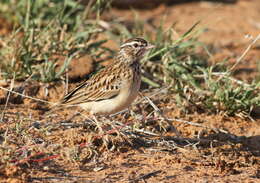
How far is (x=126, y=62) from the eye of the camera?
7438 mm

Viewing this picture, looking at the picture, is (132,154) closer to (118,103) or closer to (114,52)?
(118,103)

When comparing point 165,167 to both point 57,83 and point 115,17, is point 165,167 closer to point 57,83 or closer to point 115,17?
point 57,83

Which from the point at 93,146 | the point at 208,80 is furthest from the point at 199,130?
the point at 93,146

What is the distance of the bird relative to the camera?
6.82 metres

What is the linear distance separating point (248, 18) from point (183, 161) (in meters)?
6.93

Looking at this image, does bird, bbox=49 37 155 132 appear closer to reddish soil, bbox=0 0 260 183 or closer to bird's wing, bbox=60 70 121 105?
bird's wing, bbox=60 70 121 105

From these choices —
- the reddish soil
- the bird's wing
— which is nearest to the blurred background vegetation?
the reddish soil

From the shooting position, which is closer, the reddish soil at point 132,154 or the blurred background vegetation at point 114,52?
the reddish soil at point 132,154

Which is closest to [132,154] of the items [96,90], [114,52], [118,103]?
[118,103]

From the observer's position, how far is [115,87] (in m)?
7.03

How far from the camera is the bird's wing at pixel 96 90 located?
704cm

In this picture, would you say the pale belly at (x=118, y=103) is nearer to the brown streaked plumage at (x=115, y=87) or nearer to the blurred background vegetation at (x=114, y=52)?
the brown streaked plumage at (x=115, y=87)

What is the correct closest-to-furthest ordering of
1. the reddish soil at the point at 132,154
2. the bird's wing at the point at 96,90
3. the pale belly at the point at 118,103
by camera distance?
the reddish soil at the point at 132,154
the pale belly at the point at 118,103
the bird's wing at the point at 96,90

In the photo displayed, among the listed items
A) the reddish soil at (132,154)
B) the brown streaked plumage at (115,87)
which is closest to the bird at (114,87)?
the brown streaked plumage at (115,87)
